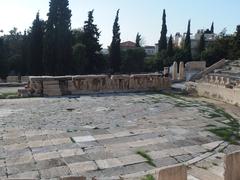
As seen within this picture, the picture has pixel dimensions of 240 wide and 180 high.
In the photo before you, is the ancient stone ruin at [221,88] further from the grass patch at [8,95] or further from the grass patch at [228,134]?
the grass patch at [8,95]

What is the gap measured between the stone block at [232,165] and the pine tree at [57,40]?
28871 mm

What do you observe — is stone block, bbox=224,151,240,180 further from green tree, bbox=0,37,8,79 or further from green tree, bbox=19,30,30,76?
green tree, bbox=19,30,30,76

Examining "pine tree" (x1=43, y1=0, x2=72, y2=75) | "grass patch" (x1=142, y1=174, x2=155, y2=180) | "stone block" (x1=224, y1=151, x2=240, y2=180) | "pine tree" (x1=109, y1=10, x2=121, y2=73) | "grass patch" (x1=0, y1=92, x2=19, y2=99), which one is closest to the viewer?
"stone block" (x1=224, y1=151, x2=240, y2=180)

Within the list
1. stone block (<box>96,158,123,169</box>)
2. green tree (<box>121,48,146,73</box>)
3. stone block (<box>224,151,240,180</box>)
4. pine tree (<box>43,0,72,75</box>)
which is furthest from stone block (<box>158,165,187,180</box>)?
green tree (<box>121,48,146,73</box>)

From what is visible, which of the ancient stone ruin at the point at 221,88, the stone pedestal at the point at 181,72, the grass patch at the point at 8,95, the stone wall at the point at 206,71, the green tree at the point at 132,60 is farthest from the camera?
the green tree at the point at 132,60

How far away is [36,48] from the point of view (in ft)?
119

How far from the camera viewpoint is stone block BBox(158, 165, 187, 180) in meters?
4.18

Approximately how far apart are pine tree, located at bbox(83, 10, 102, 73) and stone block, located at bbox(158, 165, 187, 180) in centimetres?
3556

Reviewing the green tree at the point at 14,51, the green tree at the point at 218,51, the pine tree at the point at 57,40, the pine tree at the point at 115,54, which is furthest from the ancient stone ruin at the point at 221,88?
the green tree at the point at 14,51

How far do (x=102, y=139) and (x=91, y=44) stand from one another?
32053 mm

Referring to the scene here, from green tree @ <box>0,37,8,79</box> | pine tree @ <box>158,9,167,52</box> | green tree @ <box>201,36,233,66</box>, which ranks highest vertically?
pine tree @ <box>158,9,167,52</box>

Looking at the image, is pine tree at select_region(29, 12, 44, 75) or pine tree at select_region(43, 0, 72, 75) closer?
pine tree at select_region(43, 0, 72, 75)

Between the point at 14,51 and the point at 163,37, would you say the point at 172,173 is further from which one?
the point at 163,37

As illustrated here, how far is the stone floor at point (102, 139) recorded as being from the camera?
7.58 metres
